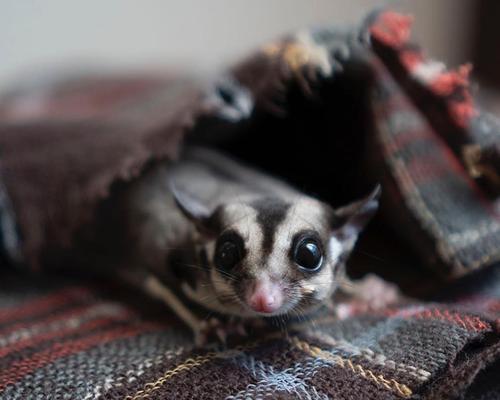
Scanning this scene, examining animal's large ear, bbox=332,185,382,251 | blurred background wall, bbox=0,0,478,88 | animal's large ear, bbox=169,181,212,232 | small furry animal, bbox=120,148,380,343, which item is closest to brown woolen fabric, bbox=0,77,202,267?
small furry animal, bbox=120,148,380,343

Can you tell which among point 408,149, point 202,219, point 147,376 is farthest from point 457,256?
point 147,376

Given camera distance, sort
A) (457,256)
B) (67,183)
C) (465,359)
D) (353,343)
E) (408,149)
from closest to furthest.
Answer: (465,359) → (353,343) → (457,256) → (408,149) → (67,183)

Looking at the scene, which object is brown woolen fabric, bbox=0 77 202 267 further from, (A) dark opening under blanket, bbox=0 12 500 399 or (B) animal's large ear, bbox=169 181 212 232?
(B) animal's large ear, bbox=169 181 212 232

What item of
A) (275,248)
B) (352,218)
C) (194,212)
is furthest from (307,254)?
(194,212)

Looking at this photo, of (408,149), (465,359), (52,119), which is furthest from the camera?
(52,119)

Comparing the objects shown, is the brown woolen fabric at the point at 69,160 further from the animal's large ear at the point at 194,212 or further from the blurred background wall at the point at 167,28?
the blurred background wall at the point at 167,28

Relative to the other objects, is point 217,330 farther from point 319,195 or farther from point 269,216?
point 319,195

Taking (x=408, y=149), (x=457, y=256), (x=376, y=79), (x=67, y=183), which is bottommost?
(x=67, y=183)

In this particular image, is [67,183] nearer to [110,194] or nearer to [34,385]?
[110,194]
